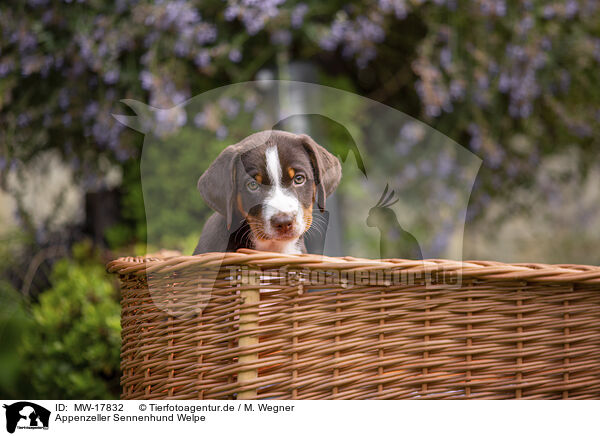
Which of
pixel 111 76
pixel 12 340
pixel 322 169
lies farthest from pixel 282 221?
pixel 12 340

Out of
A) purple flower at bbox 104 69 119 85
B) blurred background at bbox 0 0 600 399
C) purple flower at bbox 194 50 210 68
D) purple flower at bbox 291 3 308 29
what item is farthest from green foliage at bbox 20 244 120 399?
purple flower at bbox 291 3 308 29

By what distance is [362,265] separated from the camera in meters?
0.82

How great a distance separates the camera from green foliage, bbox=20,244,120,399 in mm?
1541

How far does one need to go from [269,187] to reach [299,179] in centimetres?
5

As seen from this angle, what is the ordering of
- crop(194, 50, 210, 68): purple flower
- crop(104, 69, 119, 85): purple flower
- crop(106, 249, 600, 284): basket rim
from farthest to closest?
crop(104, 69, 119, 85): purple flower, crop(194, 50, 210, 68): purple flower, crop(106, 249, 600, 284): basket rim

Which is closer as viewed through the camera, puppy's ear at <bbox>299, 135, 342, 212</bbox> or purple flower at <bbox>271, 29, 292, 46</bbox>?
puppy's ear at <bbox>299, 135, 342, 212</bbox>

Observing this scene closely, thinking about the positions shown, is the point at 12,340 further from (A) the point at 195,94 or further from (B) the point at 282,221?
(B) the point at 282,221

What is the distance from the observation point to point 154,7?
5.07ft

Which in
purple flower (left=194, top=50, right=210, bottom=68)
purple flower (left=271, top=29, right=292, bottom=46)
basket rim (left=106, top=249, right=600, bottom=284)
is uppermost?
purple flower (left=271, top=29, right=292, bottom=46)

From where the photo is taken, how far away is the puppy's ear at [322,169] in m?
0.89

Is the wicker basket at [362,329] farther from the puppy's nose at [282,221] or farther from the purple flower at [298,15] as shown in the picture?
the purple flower at [298,15]
